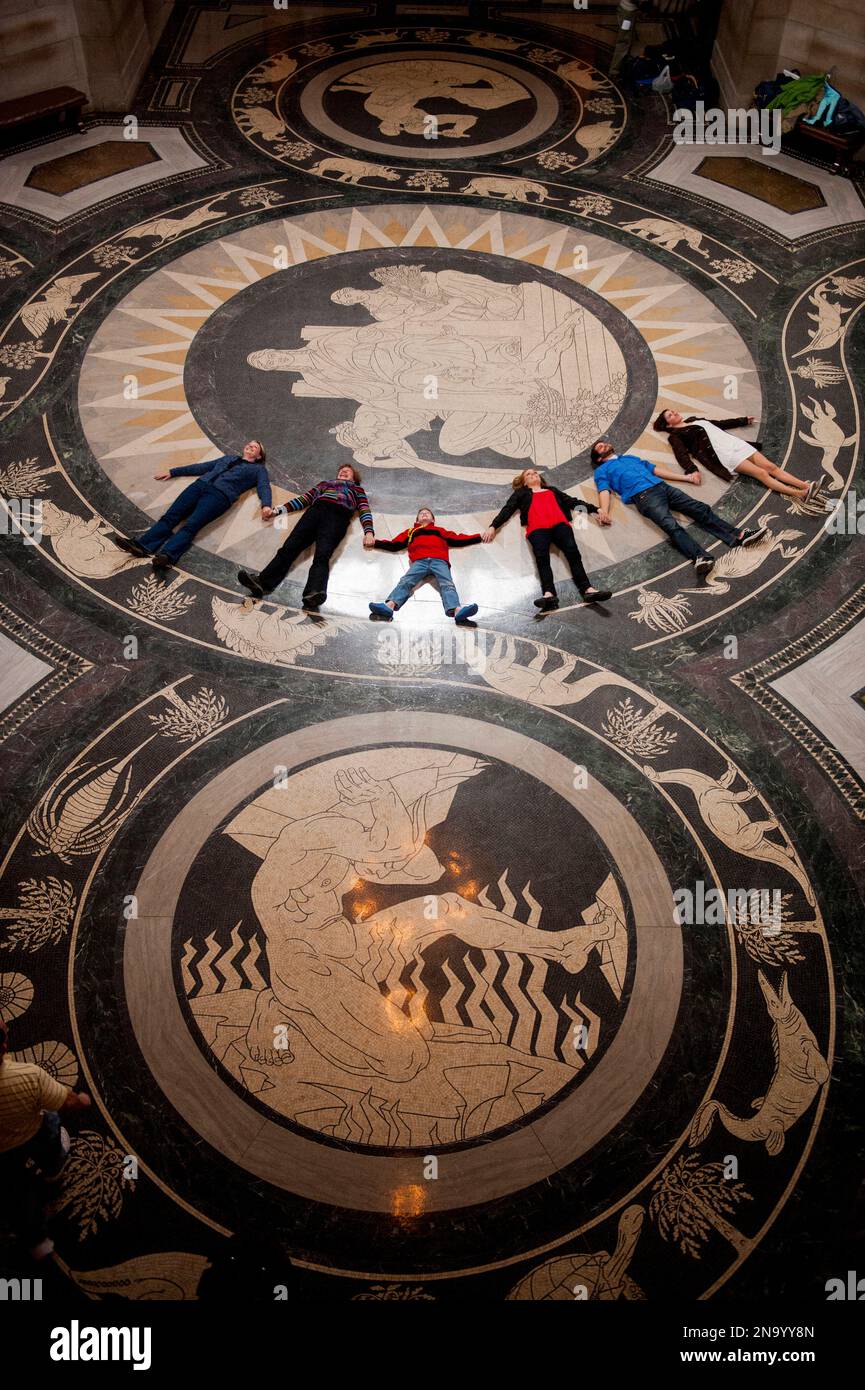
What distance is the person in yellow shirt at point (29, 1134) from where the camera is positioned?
188 inches

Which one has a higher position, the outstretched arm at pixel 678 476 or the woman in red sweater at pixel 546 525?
the outstretched arm at pixel 678 476

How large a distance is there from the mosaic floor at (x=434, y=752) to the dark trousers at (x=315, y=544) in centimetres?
16

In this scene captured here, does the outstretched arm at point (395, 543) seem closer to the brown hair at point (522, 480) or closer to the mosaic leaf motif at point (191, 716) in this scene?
the brown hair at point (522, 480)

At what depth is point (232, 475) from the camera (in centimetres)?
829

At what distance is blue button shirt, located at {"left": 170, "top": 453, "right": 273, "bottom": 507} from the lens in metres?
8.22

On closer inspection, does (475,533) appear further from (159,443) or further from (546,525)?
(159,443)

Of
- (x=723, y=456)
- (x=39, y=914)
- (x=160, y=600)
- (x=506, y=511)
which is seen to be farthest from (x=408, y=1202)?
(x=723, y=456)

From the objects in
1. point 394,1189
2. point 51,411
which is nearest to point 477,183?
point 51,411

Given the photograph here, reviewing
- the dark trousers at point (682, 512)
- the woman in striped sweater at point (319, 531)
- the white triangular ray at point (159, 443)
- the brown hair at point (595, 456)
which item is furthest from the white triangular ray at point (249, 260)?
the dark trousers at point (682, 512)

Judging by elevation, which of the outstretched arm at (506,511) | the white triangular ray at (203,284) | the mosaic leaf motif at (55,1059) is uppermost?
the white triangular ray at (203,284)

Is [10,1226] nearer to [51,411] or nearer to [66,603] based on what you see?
[66,603]

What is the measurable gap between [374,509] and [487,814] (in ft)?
10.00

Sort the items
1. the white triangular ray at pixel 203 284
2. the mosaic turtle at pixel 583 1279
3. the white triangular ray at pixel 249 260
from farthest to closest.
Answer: the white triangular ray at pixel 249 260, the white triangular ray at pixel 203 284, the mosaic turtle at pixel 583 1279

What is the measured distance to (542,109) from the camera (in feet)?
41.9
